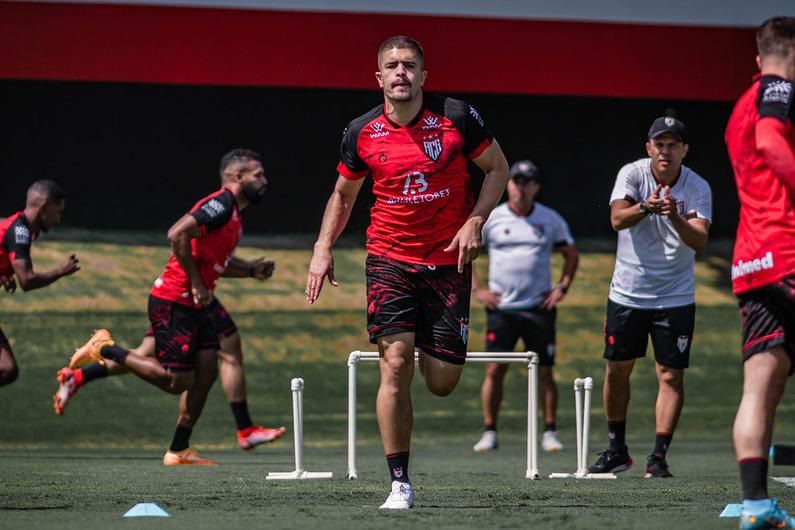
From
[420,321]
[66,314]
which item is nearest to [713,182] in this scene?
[66,314]

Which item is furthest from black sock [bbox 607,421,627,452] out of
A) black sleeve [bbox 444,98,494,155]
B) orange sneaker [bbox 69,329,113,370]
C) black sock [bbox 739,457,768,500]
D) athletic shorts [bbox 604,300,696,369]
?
orange sneaker [bbox 69,329,113,370]

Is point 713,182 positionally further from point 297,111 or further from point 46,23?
point 46,23

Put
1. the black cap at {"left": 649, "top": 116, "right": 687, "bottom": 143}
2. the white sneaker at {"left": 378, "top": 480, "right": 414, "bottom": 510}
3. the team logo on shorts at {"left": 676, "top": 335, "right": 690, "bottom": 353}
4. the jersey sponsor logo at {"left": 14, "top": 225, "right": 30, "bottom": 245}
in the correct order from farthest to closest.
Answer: the jersey sponsor logo at {"left": 14, "top": 225, "right": 30, "bottom": 245}, the team logo on shorts at {"left": 676, "top": 335, "right": 690, "bottom": 353}, the black cap at {"left": 649, "top": 116, "right": 687, "bottom": 143}, the white sneaker at {"left": 378, "top": 480, "right": 414, "bottom": 510}

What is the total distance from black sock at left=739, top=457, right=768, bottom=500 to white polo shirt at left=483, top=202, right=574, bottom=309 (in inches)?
226

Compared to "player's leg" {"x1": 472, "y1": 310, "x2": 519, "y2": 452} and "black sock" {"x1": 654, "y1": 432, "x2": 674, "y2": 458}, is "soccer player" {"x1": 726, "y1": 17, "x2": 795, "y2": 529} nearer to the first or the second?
"black sock" {"x1": 654, "y1": 432, "x2": 674, "y2": 458}

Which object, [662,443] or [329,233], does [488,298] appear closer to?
[662,443]

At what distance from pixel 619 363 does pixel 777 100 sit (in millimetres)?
3166

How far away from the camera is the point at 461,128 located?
5.21m

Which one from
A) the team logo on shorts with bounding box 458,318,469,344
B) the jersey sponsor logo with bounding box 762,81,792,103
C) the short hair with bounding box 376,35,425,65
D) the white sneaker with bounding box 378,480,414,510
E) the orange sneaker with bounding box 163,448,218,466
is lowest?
the orange sneaker with bounding box 163,448,218,466

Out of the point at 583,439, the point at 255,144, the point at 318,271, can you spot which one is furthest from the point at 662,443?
the point at 255,144

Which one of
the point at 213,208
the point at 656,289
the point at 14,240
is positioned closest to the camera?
the point at 656,289

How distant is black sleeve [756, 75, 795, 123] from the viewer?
156 inches

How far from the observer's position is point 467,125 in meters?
5.21

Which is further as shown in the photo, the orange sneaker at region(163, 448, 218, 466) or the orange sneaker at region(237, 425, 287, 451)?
the orange sneaker at region(237, 425, 287, 451)
